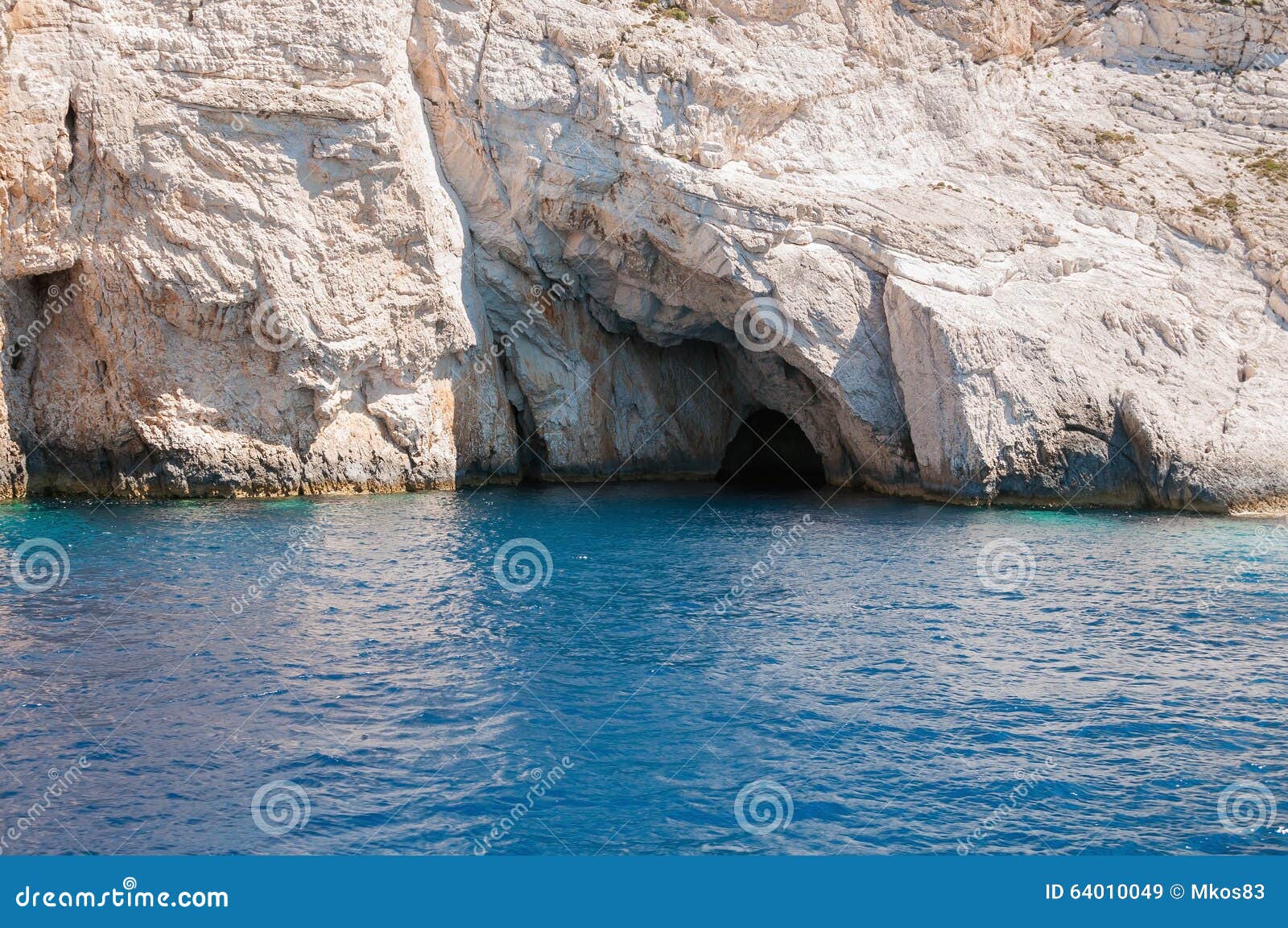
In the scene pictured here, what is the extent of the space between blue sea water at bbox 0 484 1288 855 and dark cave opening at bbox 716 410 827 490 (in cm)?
1601

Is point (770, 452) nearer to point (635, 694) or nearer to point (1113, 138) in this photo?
point (1113, 138)

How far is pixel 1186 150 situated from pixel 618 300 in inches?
710

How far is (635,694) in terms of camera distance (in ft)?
41.8

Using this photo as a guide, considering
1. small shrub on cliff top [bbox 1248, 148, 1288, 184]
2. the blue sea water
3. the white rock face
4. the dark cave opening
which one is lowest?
the dark cave opening

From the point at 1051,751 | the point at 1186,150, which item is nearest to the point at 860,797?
the point at 1051,751

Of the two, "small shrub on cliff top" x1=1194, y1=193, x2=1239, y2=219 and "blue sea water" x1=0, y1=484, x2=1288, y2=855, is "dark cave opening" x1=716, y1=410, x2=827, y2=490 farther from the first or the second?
"blue sea water" x1=0, y1=484, x2=1288, y2=855

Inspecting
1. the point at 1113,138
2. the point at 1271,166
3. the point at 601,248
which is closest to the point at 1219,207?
the point at 1271,166

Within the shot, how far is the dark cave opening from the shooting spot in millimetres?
38531

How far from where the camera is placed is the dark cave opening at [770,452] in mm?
38531

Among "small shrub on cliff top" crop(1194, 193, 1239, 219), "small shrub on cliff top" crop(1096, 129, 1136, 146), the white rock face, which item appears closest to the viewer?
the white rock face

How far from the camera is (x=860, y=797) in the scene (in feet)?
32.2

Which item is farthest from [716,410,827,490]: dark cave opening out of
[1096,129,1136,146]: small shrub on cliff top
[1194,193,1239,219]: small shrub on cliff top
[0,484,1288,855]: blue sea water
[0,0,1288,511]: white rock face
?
[0,484,1288,855]: blue sea water

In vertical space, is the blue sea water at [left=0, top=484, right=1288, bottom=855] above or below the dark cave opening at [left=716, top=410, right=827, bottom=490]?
above

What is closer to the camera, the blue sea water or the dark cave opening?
the blue sea water
